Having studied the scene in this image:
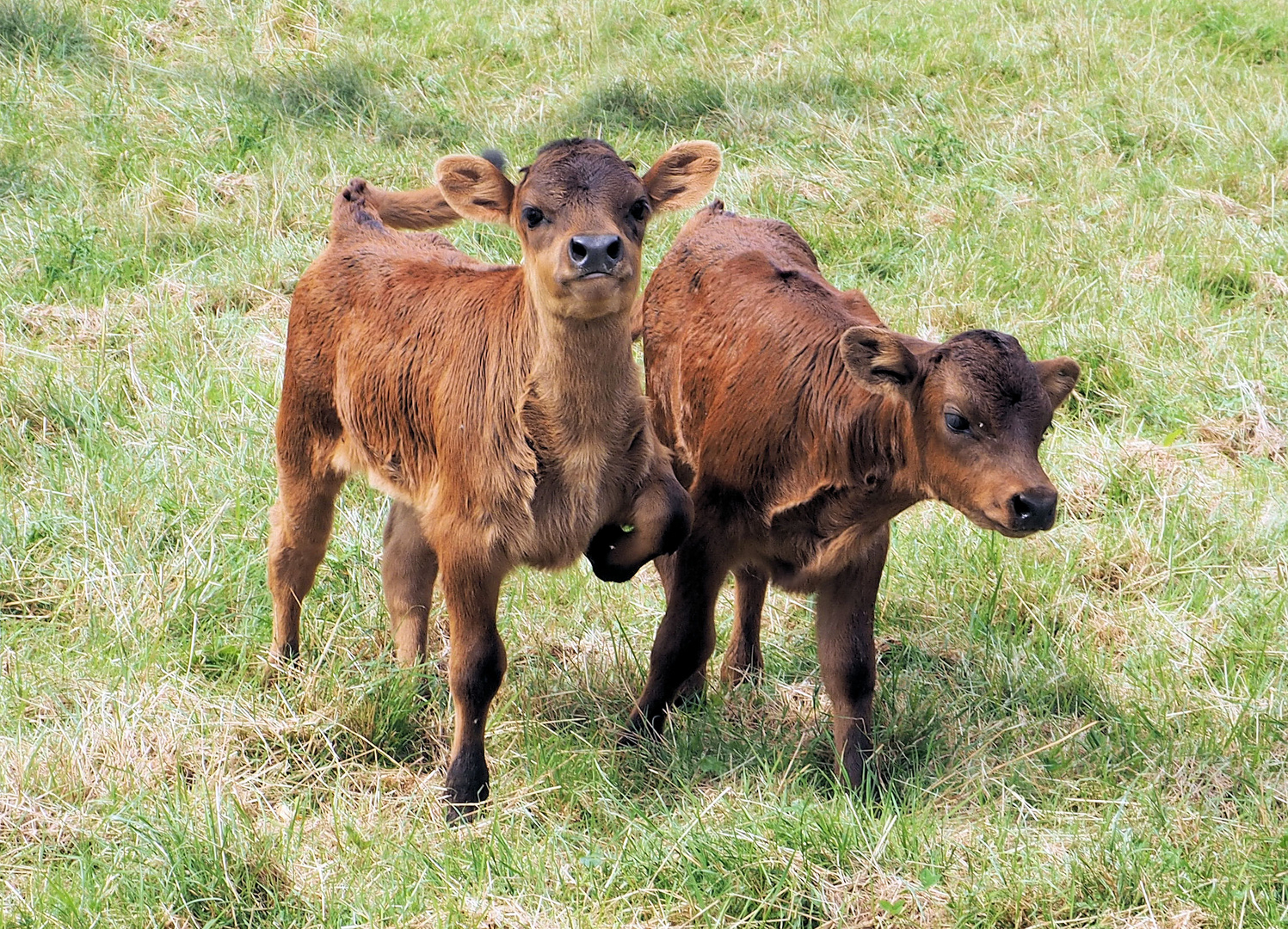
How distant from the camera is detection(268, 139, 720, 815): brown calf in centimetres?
476

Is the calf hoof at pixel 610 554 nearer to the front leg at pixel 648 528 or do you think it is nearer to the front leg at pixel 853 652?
the front leg at pixel 648 528

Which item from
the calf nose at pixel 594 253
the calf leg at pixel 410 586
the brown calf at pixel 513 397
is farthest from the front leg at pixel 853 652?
the calf leg at pixel 410 586

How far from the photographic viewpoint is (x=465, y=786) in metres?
5.01

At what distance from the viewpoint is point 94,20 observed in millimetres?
11094

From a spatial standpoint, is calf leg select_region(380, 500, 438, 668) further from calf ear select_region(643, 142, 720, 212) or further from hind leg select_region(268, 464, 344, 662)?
calf ear select_region(643, 142, 720, 212)

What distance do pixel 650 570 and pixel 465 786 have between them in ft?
5.94

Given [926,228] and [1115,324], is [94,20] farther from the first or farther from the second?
[1115,324]

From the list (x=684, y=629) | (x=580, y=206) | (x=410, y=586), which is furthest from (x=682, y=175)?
(x=410, y=586)

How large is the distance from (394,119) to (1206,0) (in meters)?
6.50

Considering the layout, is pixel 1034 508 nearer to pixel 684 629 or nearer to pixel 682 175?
pixel 684 629

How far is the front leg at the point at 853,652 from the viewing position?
16.9 ft

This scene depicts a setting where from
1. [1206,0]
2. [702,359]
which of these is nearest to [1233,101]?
[1206,0]

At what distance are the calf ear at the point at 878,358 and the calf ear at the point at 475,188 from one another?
1.33 meters

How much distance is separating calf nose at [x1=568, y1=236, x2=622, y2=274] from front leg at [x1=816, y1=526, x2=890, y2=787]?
1409mm
